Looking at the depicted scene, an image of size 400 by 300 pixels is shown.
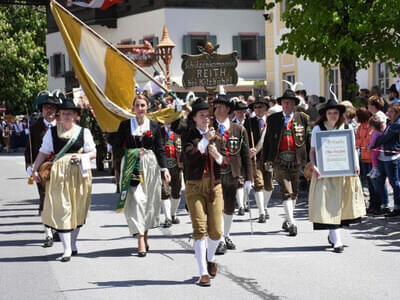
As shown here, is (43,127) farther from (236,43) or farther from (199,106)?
(236,43)

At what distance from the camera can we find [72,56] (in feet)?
36.5

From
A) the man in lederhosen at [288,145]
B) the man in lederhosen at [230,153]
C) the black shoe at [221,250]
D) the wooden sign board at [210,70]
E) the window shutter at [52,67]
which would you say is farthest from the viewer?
the window shutter at [52,67]

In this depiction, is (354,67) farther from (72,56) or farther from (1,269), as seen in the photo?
(1,269)

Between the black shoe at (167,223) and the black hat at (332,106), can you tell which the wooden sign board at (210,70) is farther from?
the black shoe at (167,223)

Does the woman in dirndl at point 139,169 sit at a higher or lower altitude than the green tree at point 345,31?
lower

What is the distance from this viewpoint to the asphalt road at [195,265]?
7434mm

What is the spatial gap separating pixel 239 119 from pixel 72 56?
3.10 metres

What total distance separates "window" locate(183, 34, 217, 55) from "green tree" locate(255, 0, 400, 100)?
75.0ft

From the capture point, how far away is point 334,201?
949 cm

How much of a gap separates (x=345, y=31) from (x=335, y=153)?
5.98 m

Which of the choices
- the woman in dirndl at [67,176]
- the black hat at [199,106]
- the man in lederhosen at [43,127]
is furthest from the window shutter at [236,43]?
the black hat at [199,106]

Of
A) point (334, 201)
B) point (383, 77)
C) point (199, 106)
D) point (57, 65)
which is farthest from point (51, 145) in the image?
point (57, 65)

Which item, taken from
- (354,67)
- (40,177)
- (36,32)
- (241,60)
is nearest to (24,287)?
(40,177)

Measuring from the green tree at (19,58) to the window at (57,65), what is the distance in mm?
2193
